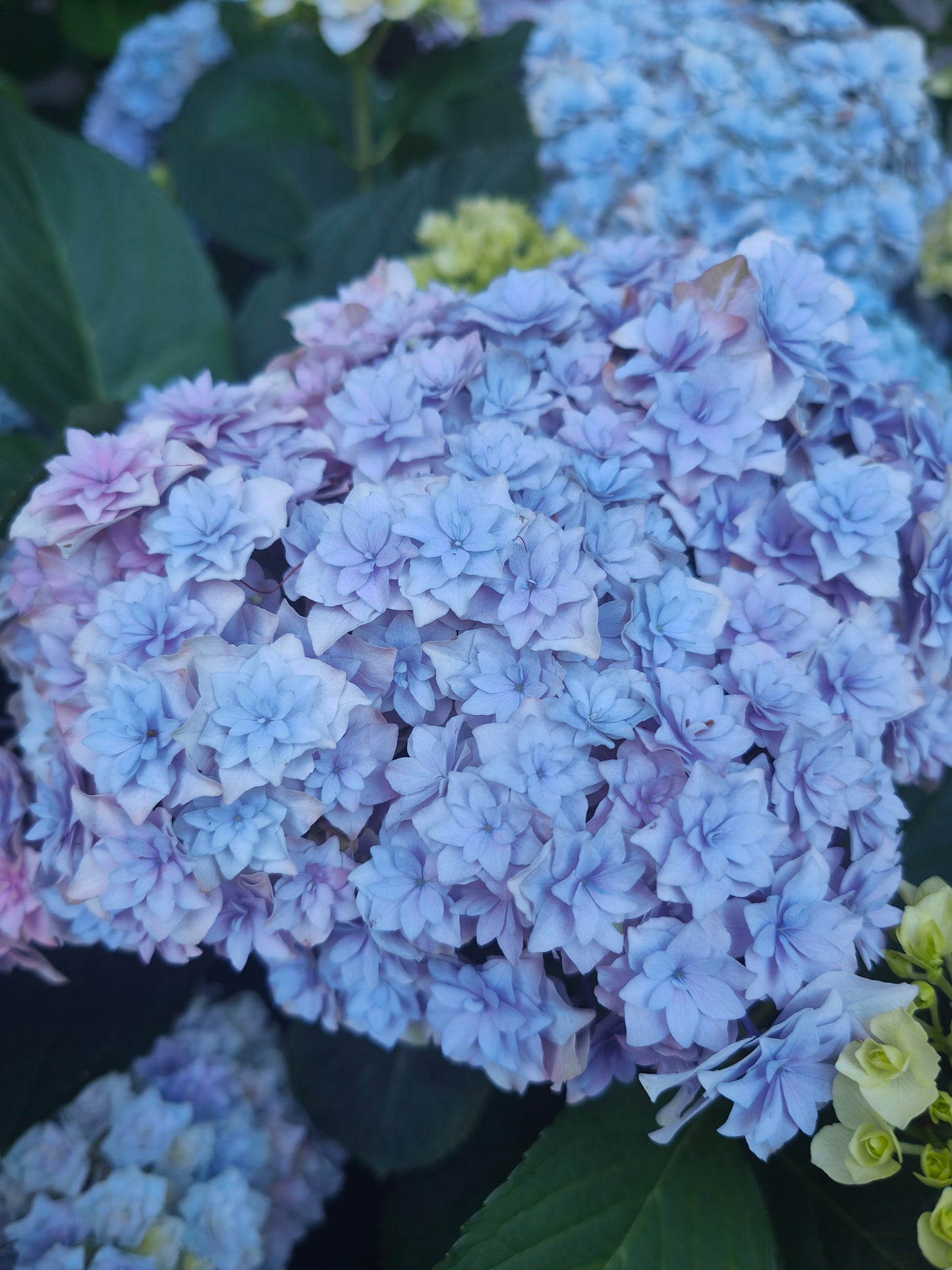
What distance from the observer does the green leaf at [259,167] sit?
1001 mm

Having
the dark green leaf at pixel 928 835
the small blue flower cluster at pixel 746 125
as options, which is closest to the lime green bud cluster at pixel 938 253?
the small blue flower cluster at pixel 746 125

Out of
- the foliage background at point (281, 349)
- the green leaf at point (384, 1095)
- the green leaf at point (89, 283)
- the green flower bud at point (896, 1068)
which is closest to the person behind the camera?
the green flower bud at point (896, 1068)

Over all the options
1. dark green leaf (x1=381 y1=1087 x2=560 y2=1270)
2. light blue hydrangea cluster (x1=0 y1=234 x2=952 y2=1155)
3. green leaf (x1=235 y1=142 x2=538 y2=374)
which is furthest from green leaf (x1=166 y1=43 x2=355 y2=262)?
dark green leaf (x1=381 y1=1087 x2=560 y2=1270)

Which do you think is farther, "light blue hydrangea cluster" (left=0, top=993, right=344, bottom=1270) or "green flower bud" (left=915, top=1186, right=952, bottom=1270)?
"light blue hydrangea cluster" (left=0, top=993, right=344, bottom=1270)

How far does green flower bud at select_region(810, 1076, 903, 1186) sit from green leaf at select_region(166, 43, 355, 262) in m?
0.92

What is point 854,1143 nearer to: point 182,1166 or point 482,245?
point 182,1166

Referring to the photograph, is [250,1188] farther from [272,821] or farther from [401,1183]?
[272,821]

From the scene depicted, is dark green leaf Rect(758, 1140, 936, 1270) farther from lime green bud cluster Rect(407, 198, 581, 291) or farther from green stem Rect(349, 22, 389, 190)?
green stem Rect(349, 22, 389, 190)

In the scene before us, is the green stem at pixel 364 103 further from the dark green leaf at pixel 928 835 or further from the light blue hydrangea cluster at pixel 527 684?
the dark green leaf at pixel 928 835

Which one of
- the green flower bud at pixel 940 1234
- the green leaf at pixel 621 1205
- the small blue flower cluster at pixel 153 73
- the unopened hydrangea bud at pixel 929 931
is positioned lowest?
Result: the green leaf at pixel 621 1205

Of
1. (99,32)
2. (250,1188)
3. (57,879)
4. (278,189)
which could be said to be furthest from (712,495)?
(99,32)

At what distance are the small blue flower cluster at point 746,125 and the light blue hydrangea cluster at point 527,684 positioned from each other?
0.29 m

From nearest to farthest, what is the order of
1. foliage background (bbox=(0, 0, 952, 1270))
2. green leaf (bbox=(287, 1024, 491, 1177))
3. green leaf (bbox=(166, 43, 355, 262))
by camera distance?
foliage background (bbox=(0, 0, 952, 1270)), green leaf (bbox=(287, 1024, 491, 1177)), green leaf (bbox=(166, 43, 355, 262))

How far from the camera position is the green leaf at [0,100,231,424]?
76cm
